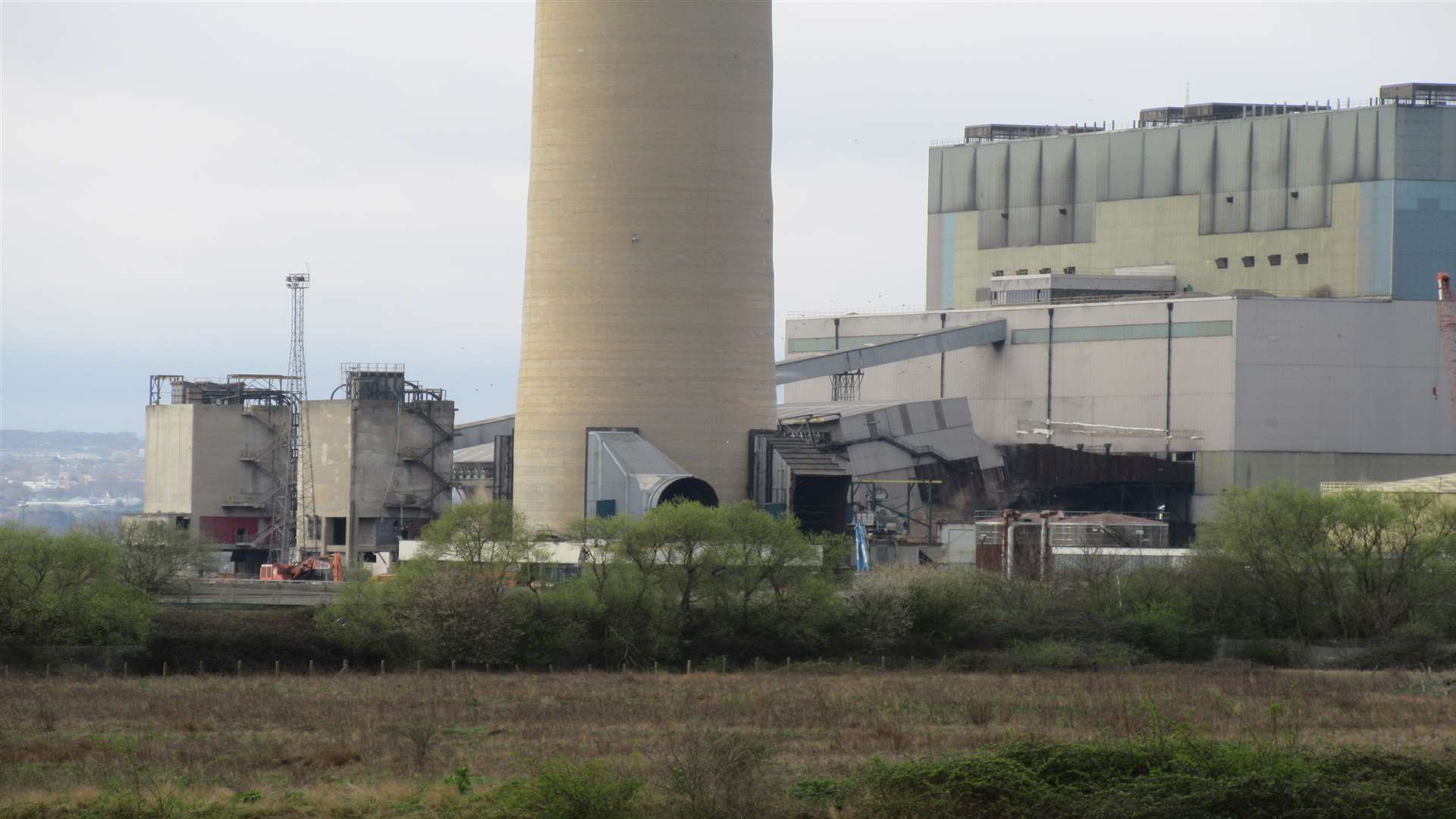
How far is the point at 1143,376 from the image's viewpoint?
293 ft

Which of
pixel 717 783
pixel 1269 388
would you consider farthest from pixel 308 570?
pixel 717 783

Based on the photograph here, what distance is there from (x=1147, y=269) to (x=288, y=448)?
142 feet

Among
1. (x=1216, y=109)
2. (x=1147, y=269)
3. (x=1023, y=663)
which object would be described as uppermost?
(x=1216, y=109)

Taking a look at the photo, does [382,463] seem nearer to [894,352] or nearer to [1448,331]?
[894,352]

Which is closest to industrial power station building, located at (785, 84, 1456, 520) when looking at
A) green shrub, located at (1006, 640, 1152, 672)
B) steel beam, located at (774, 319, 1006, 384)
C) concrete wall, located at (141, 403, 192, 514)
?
steel beam, located at (774, 319, 1006, 384)

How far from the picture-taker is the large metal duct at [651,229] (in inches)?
2653

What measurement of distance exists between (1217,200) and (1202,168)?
1756 millimetres

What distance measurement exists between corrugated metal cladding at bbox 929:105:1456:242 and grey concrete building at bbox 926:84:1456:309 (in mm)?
78

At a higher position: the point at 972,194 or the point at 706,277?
the point at 972,194

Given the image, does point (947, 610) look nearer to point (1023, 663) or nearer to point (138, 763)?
point (1023, 663)

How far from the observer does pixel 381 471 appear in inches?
3322

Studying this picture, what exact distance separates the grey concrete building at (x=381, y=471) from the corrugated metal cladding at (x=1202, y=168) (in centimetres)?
3606

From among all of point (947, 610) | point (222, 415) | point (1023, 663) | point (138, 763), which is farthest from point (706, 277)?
point (138, 763)

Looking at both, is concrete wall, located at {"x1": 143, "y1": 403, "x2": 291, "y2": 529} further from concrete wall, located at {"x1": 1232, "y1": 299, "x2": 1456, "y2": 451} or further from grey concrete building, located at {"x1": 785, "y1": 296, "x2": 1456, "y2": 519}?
concrete wall, located at {"x1": 1232, "y1": 299, "x2": 1456, "y2": 451}
